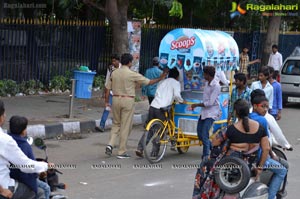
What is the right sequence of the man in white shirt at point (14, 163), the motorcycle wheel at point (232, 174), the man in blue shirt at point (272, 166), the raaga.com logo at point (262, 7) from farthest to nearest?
the raaga.com logo at point (262, 7)
the man in blue shirt at point (272, 166)
the motorcycle wheel at point (232, 174)
the man in white shirt at point (14, 163)

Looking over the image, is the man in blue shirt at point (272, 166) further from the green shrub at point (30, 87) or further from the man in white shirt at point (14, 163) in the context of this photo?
the green shrub at point (30, 87)

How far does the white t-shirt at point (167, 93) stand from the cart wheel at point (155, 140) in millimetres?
333

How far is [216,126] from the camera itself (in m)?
9.80

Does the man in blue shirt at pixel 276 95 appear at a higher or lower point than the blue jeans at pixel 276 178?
higher

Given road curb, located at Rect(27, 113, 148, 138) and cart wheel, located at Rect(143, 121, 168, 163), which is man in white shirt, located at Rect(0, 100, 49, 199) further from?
road curb, located at Rect(27, 113, 148, 138)

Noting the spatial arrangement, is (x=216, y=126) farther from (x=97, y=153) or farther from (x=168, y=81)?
(x=97, y=153)

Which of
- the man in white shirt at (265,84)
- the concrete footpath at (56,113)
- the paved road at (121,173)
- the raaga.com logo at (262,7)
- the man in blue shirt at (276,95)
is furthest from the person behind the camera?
the raaga.com logo at (262,7)

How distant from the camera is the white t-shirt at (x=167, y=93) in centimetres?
946

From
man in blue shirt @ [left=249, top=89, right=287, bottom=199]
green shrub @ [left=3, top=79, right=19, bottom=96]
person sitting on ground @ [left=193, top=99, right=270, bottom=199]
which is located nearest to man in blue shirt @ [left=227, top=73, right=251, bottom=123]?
man in blue shirt @ [left=249, top=89, right=287, bottom=199]

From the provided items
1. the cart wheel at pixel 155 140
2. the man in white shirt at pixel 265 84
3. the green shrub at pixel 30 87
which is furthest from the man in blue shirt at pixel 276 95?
the green shrub at pixel 30 87

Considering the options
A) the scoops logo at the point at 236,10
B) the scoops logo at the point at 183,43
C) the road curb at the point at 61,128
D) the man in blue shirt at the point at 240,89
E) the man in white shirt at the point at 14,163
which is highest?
the scoops logo at the point at 236,10

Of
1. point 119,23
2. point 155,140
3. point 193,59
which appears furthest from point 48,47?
point 155,140

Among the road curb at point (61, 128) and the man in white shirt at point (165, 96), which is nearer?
the man in white shirt at point (165, 96)

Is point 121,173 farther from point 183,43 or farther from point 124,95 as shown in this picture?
point 183,43
